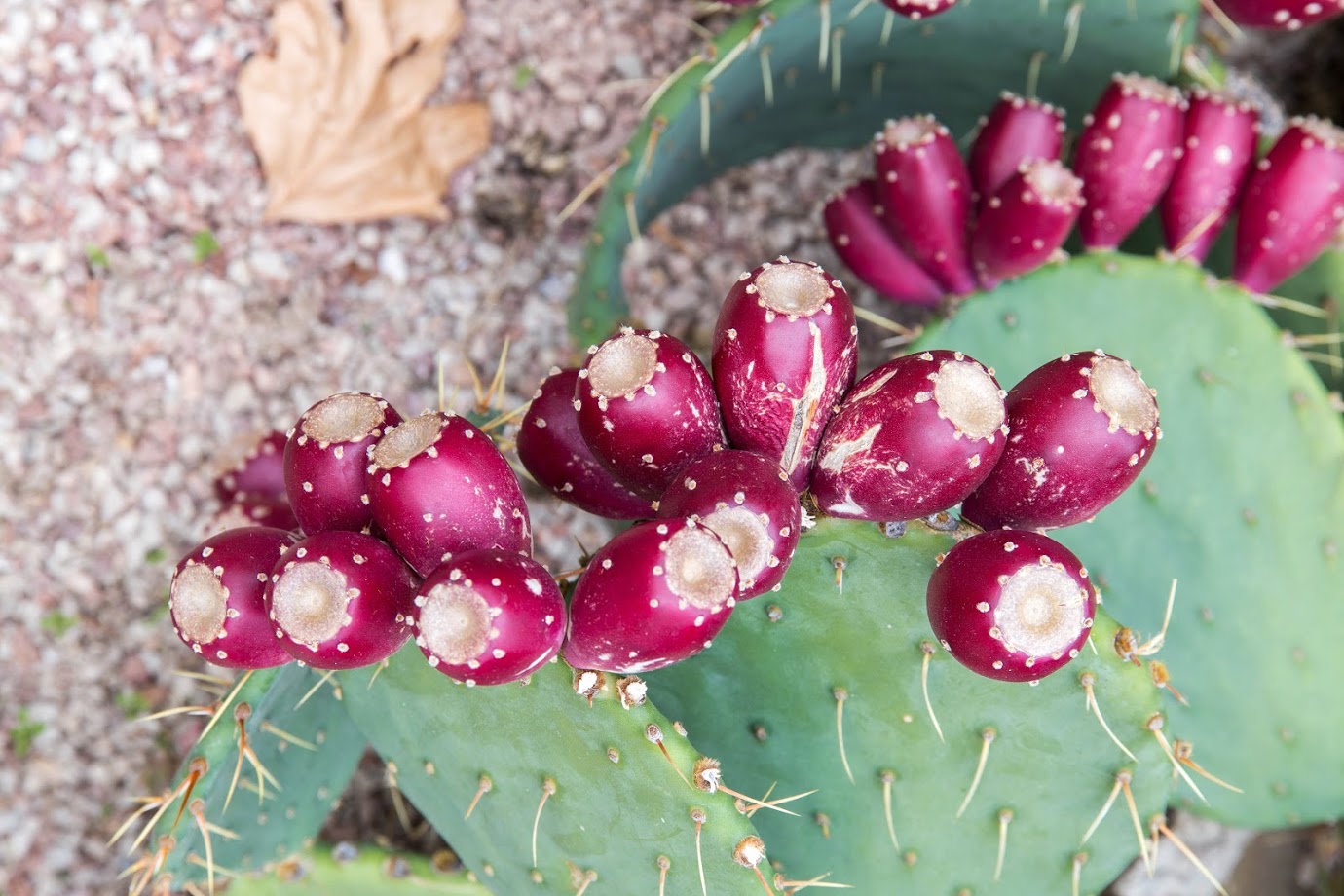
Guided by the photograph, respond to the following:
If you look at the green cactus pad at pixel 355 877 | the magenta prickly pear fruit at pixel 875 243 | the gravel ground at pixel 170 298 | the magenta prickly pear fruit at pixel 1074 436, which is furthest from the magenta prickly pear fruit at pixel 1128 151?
the green cactus pad at pixel 355 877

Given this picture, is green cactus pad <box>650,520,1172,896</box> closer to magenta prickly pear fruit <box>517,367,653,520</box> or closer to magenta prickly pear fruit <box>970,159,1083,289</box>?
magenta prickly pear fruit <box>517,367,653,520</box>

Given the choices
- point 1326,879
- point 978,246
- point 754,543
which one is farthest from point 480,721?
point 1326,879

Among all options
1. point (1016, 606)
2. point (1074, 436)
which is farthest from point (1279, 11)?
point (1016, 606)

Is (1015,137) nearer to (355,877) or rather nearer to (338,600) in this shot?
(338,600)

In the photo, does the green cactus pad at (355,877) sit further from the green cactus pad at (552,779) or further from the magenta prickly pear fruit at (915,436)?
the magenta prickly pear fruit at (915,436)

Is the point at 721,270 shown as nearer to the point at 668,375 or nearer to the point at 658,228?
the point at 658,228

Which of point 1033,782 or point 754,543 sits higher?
point 754,543
